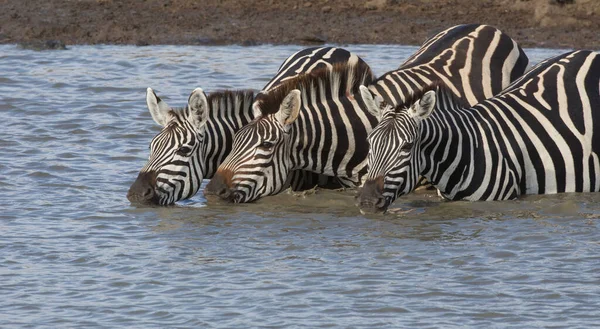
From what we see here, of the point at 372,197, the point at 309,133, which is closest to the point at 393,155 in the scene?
the point at 372,197

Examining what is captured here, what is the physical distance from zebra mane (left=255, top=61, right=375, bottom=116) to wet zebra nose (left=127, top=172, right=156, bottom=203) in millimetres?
1131

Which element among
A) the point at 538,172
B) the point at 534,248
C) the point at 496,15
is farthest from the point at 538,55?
the point at 534,248

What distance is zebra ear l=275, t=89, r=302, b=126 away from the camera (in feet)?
32.4

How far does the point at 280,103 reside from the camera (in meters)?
10.1

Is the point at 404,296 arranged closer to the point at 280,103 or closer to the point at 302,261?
the point at 302,261

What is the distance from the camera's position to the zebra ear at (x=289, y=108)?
989 centimetres

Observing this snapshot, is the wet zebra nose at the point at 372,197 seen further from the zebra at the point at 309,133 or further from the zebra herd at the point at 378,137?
the zebra at the point at 309,133

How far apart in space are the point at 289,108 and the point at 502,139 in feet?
6.22

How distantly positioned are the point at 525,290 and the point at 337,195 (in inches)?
123

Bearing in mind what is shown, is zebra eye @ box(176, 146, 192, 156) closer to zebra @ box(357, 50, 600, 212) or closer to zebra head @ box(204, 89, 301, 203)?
zebra head @ box(204, 89, 301, 203)

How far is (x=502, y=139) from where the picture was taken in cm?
1019

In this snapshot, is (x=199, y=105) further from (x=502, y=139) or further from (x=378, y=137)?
(x=502, y=139)

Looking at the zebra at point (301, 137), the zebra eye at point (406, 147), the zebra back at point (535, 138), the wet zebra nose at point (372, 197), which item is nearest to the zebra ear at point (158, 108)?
the zebra at point (301, 137)

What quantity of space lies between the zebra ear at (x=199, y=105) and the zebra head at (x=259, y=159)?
0.37m
